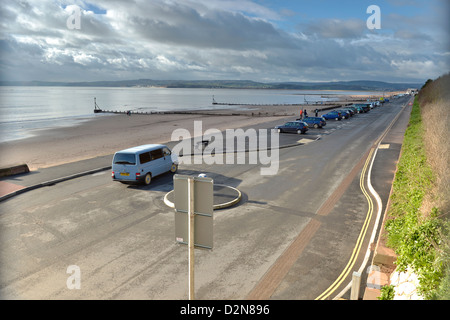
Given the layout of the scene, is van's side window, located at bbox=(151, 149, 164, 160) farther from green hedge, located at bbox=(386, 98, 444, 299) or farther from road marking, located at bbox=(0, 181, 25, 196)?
green hedge, located at bbox=(386, 98, 444, 299)

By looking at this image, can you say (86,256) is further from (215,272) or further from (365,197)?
(365,197)

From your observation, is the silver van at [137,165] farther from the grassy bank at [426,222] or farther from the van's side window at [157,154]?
the grassy bank at [426,222]

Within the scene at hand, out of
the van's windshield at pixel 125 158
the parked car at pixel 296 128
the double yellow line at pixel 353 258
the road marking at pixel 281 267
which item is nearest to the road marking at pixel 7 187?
the van's windshield at pixel 125 158

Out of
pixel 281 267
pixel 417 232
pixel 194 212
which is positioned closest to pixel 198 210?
pixel 194 212

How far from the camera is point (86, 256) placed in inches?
365

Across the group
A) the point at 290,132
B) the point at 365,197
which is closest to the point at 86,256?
the point at 365,197

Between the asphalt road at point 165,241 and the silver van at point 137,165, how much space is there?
57cm

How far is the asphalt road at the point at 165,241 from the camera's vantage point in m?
7.84

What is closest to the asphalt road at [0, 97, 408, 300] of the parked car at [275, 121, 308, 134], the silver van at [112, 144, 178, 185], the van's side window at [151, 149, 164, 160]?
the silver van at [112, 144, 178, 185]

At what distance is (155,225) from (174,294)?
428 cm

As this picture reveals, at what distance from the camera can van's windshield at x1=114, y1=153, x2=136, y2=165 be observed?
1584cm

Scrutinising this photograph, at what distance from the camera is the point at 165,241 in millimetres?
10242
